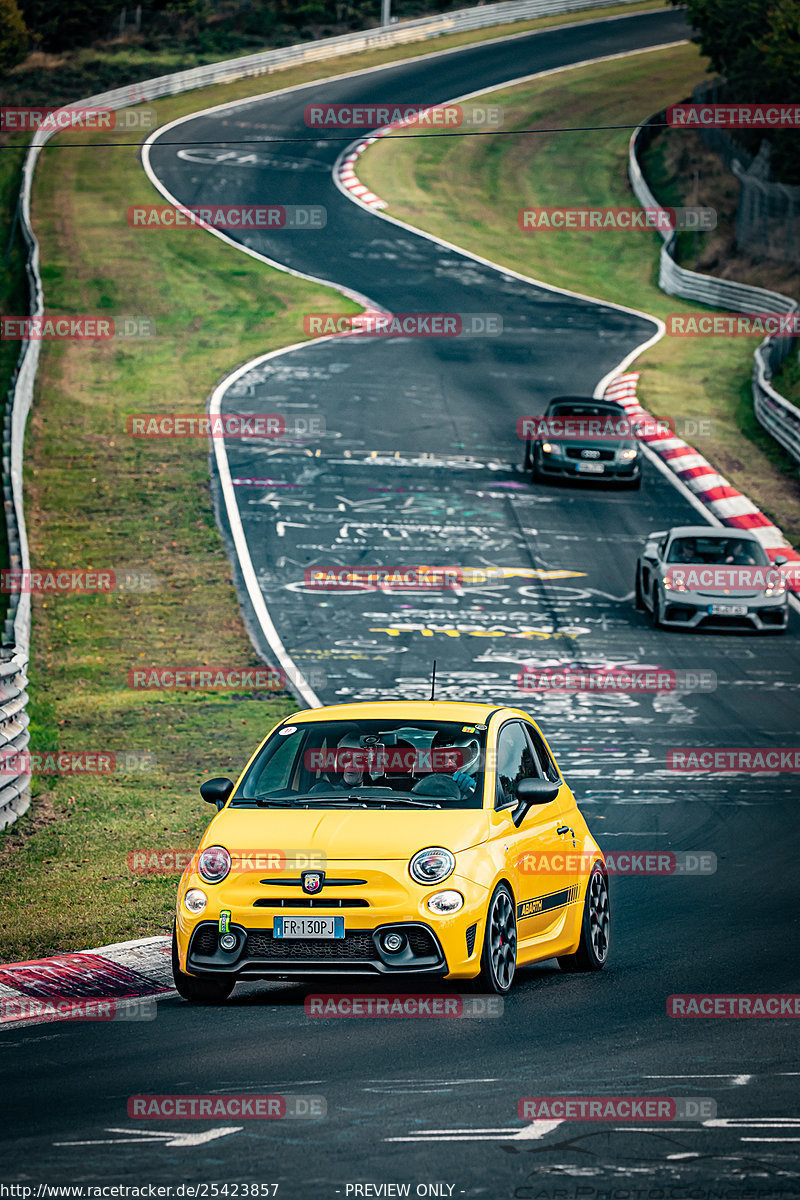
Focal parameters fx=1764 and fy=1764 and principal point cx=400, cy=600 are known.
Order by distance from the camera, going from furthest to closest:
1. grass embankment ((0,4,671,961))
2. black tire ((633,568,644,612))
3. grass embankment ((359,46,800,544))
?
grass embankment ((359,46,800,544)) → black tire ((633,568,644,612)) → grass embankment ((0,4,671,961))

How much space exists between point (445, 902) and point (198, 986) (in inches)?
55.7

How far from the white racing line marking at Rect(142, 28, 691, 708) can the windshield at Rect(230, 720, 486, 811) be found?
29.4 ft

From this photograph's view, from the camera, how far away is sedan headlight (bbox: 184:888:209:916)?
9.06m

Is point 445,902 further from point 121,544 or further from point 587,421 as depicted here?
point 587,421

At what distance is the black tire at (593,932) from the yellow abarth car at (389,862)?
0.06 feet

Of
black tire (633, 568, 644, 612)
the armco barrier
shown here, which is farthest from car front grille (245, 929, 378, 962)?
black tire (633, 568, 644, 612)

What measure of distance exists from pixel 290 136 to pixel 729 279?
706 inches

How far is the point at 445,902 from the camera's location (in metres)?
8.86

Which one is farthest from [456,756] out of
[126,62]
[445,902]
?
[126,62]

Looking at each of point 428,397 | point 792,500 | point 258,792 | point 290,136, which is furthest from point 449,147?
point 258,792

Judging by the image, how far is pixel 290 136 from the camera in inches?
2404

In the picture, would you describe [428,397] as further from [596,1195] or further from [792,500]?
[596,1195]

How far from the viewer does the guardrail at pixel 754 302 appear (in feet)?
116

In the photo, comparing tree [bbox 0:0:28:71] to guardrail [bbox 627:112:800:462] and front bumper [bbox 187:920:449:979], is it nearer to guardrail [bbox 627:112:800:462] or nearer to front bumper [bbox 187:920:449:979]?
guardrail [bbox 627:112:800:462]
